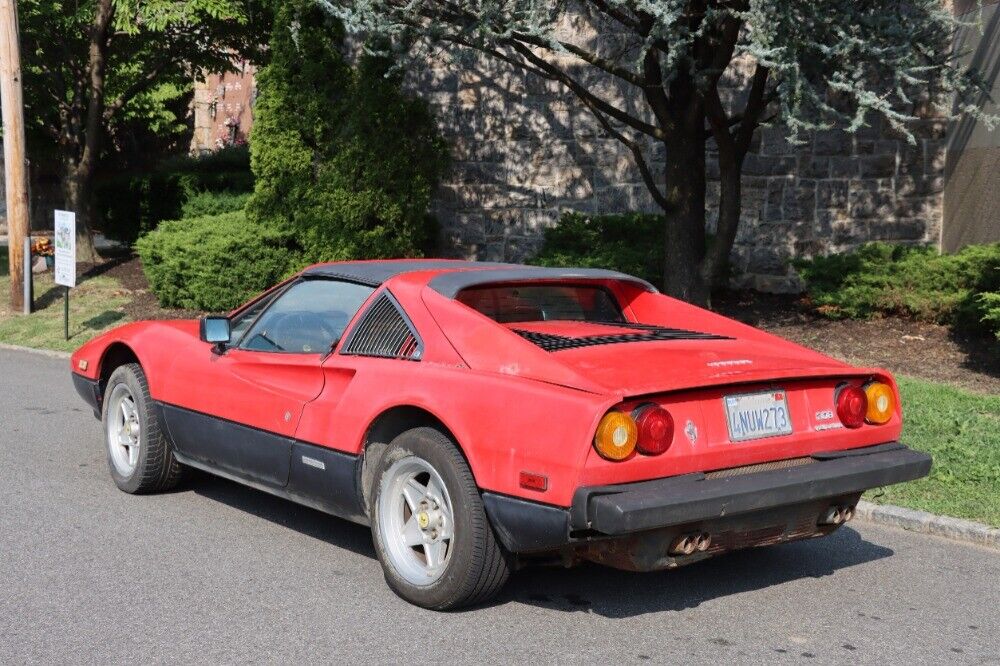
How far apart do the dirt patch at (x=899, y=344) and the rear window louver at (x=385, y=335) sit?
20.4 feet

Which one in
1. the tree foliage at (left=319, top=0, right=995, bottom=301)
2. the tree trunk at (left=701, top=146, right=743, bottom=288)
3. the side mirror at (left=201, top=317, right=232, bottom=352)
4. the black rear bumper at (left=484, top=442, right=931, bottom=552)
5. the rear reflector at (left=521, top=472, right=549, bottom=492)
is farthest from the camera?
the tree trunk at (left=701, top=146, right=743, bottom=288)

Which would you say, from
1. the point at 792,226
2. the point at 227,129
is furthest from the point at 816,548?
the point at 227,129

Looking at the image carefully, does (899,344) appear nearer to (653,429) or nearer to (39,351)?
(653,429)

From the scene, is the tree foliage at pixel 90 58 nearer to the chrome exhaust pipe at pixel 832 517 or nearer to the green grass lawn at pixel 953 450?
the green grass lawn at pixel 953 450

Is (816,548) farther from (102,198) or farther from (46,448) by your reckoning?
(102,198)

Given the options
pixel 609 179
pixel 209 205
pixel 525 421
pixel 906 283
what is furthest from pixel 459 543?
pixel 209 205

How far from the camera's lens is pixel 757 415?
194 inches

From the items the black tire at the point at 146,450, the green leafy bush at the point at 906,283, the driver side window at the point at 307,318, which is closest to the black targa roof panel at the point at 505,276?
the driver side window at the point at 307,318

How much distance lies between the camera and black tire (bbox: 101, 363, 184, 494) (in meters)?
6.87

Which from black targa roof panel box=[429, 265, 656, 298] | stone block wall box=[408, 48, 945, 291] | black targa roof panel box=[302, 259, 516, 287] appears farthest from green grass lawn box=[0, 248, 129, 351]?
black targa roof panel box=[429, 265, 656, 298]

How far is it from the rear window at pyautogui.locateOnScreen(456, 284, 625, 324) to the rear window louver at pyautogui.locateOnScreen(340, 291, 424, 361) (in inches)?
12.6

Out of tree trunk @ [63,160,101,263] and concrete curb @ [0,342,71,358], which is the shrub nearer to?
tree trunk @ [63,160,101,263]

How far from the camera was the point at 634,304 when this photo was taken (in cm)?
639

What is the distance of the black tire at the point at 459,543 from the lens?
4.76 meters
